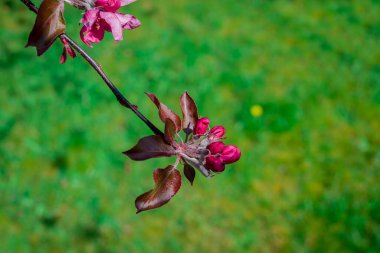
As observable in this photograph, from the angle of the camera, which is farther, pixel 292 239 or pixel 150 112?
pixel 150 112

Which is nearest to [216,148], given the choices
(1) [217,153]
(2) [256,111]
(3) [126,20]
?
(1) [217,153]

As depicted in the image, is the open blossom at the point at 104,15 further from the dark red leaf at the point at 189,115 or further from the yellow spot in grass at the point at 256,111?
the yellow spot in grass at the point at 256,111

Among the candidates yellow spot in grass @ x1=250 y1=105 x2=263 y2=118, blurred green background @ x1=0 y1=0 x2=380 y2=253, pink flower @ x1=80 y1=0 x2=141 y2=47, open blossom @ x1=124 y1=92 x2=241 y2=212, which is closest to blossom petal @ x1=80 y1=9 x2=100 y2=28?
pink flower @ x1=80 y1=0 x2=141 y2=47

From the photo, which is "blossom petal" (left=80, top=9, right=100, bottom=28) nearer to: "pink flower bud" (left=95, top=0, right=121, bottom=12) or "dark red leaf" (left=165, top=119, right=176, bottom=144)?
"pink flower bud" (left=95, top=0, right=121, bottom=12)

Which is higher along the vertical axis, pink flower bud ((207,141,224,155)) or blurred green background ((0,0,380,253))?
pink flower bud ((207,141,224,155))

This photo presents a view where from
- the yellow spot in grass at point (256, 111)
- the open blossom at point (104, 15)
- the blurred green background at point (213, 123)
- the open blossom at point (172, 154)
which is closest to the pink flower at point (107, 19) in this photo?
→ the open blossom at point (104, 15)

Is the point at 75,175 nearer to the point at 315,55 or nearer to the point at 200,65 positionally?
the point at 200,65

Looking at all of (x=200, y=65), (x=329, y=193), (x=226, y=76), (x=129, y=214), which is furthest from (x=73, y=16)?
(x=329, y=193)
